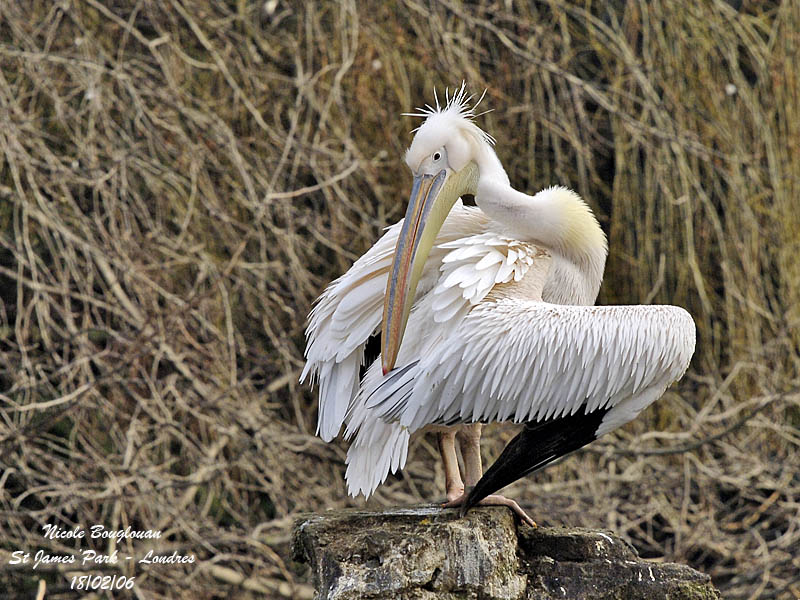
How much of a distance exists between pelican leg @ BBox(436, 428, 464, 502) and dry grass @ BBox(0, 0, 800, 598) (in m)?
1.73

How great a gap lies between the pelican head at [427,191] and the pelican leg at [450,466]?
0.47 metres

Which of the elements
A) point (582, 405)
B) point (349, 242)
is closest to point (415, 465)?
point (349, 242)

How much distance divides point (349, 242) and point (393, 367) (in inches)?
94.0

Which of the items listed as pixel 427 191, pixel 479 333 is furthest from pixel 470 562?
pixel 427 191

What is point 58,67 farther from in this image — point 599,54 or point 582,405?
point 582,405

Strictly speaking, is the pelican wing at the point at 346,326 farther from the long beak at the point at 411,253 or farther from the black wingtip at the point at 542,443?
the black wingtip at the point at 542,443

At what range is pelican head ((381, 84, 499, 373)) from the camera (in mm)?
2850

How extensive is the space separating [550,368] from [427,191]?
68cm

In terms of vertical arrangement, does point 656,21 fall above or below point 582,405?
above

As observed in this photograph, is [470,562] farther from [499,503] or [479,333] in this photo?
[479,333]

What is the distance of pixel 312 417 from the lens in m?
5.47

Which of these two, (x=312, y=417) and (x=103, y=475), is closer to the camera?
(x=103, y=475)

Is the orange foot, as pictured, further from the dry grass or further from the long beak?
the dry grass

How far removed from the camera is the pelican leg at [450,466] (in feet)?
10.3
